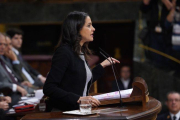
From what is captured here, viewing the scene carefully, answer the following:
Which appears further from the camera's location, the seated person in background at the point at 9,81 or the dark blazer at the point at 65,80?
the seated person in background at the point at 9,81

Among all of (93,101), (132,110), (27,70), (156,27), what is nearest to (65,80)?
(93,101)

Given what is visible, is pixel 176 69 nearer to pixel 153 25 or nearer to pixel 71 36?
pixel 153 25

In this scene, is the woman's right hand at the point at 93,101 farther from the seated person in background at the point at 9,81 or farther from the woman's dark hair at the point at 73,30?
the seated person in background at the point at 9,81

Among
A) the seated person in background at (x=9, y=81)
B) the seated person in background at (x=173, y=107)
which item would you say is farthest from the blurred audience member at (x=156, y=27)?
the seated person in background at (x=9, y=81)

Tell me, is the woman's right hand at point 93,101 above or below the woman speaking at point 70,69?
below

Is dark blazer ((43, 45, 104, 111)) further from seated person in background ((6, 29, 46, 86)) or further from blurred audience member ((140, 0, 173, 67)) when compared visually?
blurred audience member ((140, 0, 173, 67))

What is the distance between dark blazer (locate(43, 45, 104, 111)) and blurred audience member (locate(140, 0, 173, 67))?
3.74m

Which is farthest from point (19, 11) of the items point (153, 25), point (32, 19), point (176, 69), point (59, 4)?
point (176, 69)

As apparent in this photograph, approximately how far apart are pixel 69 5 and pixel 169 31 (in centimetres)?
321

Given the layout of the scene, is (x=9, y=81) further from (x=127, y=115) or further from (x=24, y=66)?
(x=127, y=115)

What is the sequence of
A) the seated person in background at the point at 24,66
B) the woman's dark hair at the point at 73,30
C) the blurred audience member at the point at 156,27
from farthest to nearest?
the blurred audience member at the point at 156,27, the seated person in background at the point at 24,66, the woman's dark hair at the point at 73,30

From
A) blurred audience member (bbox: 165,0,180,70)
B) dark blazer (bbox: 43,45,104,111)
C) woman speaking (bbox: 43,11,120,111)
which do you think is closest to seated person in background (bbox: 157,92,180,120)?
blurred audience member (bbox: 165,0,180,70)

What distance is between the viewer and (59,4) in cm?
915

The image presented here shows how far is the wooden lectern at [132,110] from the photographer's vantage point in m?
2.44
